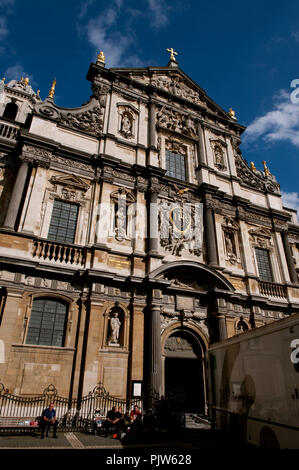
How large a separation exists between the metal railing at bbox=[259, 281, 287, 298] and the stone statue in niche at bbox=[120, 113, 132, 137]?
1137cm

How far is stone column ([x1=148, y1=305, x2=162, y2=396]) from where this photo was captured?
465 inches

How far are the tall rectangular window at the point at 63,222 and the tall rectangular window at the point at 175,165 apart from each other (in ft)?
21.4

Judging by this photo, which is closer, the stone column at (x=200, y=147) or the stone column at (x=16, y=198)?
the stone column at (x=16, y=198)

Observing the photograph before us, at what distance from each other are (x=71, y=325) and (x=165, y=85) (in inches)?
679

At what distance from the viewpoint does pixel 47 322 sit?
11633 millimetres

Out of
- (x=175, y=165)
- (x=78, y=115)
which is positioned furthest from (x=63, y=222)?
(x=175, y=165)

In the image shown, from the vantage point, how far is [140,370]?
12.1 m

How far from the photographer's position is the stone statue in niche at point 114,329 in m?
12.3

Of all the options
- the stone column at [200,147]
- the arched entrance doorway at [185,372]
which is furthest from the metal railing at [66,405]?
the stone column at [200,147]

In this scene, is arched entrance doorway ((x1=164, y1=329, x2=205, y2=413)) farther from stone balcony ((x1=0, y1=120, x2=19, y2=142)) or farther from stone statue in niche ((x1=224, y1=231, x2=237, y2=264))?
stone balcony ((x1=0, y1=120, x2=19, y2=142))

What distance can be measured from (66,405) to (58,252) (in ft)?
18.6

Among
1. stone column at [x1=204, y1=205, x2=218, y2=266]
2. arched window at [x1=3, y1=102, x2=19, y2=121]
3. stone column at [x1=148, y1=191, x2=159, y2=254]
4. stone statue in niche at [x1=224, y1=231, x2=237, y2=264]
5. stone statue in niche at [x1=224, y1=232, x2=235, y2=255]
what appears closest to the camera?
stone column at [x1=148, y1=191, x2=159, y2=254]

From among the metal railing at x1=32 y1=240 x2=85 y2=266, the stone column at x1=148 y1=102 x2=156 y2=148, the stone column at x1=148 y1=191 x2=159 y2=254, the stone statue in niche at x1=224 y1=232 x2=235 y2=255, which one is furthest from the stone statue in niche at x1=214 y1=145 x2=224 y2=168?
the metal railing at x1=32 y1=240 x2=85 y2=266

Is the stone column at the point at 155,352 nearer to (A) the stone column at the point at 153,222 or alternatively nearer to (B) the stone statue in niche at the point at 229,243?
(A) the stone column at the point at 153,222
